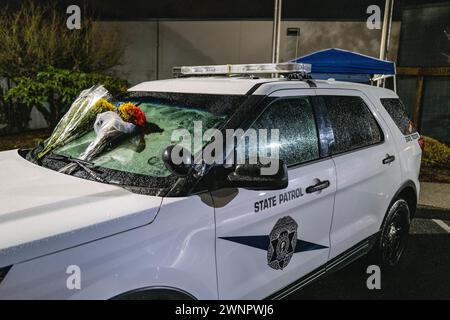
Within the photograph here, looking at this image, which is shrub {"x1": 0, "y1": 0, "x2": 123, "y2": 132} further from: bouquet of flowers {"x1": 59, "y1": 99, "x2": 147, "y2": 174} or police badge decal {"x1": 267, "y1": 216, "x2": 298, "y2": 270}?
police badge decal {"x1": 267, "y1": 216, "x2": 298, "y2": 270}

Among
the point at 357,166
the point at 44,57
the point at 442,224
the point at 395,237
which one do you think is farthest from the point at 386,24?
the point at 44,57

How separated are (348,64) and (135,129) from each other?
490cm

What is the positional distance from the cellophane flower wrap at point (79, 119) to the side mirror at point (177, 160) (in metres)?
1.01

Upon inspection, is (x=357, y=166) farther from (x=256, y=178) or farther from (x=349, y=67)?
(x=349, y=67)

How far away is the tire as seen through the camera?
146 inches

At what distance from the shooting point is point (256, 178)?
206 centimetres

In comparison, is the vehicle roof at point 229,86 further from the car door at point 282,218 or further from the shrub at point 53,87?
the shrub at point 53,87

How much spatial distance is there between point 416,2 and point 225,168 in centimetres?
1104

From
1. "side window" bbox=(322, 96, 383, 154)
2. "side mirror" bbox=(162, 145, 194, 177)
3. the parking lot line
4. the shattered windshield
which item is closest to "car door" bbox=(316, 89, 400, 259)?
"side window" bbox=(322, 96, 383, 154)

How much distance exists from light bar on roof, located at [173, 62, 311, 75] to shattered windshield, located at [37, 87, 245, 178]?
61 centimetres

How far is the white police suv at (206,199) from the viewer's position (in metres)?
1.66

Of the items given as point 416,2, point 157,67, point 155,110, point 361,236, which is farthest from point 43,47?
point 416,2

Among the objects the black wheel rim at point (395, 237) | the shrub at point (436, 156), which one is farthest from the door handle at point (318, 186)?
the shrub at point (436, 156)
